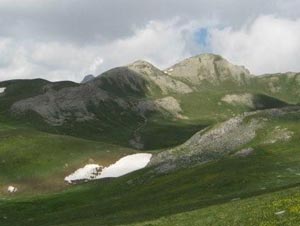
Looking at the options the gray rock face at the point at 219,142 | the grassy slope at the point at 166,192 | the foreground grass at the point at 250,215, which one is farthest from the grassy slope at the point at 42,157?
the foreground grass at the point at 250,215

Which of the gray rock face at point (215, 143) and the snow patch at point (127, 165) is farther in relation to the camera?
the snow patch at point (127, 165)

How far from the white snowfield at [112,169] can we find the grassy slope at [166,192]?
1642 cm

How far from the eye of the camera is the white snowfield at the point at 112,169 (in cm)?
11669

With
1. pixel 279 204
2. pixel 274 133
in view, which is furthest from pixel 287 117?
pixel 279 204

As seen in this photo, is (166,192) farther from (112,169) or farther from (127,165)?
(127,165)

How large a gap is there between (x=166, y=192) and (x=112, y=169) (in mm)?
47642

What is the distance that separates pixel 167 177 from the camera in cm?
8762

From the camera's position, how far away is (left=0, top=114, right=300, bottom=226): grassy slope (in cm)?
6247

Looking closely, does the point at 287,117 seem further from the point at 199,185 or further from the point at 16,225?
the point at 16,225

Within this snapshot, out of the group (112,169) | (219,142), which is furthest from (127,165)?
(219,142)

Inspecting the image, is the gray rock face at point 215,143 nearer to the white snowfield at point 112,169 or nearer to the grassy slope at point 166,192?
the grassy slope at point 166,192

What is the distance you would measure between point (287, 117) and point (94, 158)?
5023 centimetres

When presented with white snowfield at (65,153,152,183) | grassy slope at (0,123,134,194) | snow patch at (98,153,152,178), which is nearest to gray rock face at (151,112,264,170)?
snow patch at (98,153,152,178)

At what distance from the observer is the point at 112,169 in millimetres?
120688
